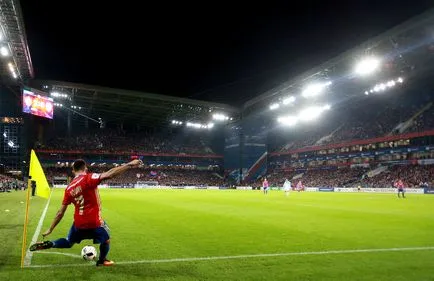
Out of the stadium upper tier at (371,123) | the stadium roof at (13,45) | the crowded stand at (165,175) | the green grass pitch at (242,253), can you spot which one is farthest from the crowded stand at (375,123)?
the stadium roof at (13,45)

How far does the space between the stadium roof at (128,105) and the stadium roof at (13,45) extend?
4164 mm

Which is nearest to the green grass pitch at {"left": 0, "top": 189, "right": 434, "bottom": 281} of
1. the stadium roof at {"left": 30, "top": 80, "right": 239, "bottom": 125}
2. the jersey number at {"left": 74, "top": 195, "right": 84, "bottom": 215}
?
the jersey number at {"left": 74, "top": 195, "right": 84, "bottom": 215}

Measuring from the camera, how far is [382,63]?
44.9m

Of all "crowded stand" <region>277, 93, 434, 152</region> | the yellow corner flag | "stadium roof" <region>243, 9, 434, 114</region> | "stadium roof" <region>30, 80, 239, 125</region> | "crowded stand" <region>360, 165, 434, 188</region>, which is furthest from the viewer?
"stadium roof" <region>30, 80, 239, 125</region>

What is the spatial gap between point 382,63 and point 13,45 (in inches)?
1601

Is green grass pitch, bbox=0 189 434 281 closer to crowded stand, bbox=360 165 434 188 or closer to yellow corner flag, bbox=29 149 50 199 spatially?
yellow corner flag, bbox=29 149 50 199

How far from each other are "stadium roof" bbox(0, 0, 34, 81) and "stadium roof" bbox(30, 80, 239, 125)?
4.16 m

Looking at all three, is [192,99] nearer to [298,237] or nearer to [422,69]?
[422,69]

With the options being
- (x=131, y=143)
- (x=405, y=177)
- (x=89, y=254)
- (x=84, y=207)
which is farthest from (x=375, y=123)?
(x=84, y=207)

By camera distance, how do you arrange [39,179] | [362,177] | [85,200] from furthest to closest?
[362,177] → [39,179] → [85,200]

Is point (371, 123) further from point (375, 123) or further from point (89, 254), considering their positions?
point (89, 254)

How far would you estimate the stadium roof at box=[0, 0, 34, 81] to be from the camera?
3404 centimetres

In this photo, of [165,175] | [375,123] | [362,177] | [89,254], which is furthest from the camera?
[165,175]

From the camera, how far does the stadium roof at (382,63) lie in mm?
37938
